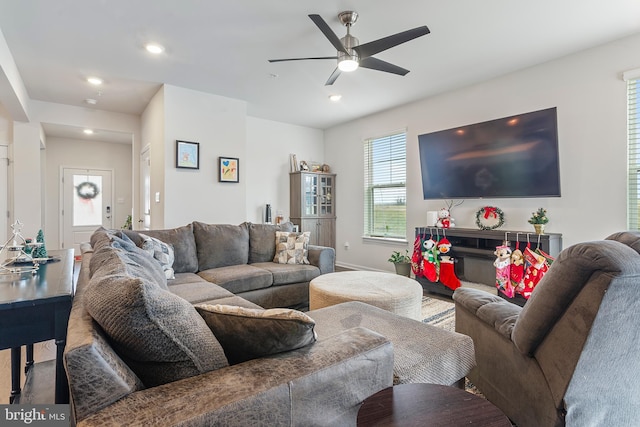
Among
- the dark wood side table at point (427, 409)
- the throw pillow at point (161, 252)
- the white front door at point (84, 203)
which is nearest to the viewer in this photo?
the dark wood side table at point (427, 409)

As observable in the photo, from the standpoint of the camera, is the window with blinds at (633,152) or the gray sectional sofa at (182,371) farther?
the window with blinds at (633,152)

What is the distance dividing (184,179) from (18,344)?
317 cm

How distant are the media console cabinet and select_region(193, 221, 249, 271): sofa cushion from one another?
231 centimetres

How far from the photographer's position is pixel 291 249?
142 inches

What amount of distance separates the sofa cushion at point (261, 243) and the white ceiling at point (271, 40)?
1.82 m

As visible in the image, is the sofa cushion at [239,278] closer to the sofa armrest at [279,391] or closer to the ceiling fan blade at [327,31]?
the sofa armrest at [279,391]

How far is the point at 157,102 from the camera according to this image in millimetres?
4258

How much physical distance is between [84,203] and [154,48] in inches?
206

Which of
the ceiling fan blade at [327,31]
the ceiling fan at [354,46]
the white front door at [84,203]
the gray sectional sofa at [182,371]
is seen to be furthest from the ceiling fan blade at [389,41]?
the white front door at [84,203]

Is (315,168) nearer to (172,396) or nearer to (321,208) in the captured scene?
(321,208)

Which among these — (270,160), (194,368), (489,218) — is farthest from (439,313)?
(270,160)

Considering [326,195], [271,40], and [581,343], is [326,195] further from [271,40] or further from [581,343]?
[581,343]

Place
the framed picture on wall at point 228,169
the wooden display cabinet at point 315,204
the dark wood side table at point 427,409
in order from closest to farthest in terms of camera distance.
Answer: the dark wood side table at point 427,409
the framed picture on wall at point 228,169
the wooden display cabinet at point 315,204

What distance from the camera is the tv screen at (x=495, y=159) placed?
3303 millimetres
